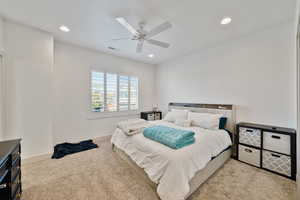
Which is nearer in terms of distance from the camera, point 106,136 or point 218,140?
point 218,140

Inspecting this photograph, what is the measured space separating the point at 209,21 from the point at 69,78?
3625 millimetres

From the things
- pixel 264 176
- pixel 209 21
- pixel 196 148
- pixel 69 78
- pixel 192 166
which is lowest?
pixel 264 176

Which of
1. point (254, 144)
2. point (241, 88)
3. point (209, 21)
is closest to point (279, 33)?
point (241, 88)

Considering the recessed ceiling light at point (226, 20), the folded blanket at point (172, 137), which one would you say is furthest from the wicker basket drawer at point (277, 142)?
the recessed ceiling light at point (226, 20)

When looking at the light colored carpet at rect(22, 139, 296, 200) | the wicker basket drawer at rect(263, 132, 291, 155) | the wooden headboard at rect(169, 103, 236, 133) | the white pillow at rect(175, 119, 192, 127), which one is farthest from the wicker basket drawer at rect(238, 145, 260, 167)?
the white pillow at rect(175, 119, 192, 127)

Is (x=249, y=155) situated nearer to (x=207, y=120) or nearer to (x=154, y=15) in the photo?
(x=207, y=120)

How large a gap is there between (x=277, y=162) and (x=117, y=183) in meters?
2.81

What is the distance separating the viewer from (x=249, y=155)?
2445 millimetres

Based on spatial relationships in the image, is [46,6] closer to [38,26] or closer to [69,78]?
[38,26]

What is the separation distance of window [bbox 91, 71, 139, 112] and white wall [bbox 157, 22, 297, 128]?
7.19ft

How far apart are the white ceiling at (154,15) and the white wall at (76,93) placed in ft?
2.12

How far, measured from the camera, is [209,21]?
224cm

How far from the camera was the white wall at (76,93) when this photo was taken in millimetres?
3160

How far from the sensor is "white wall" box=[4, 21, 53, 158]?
231 centimetres
